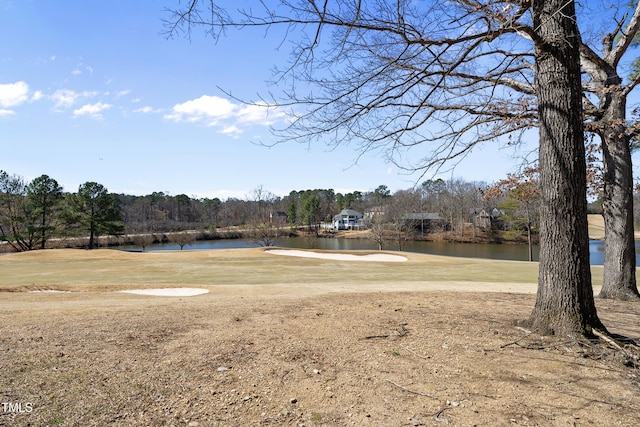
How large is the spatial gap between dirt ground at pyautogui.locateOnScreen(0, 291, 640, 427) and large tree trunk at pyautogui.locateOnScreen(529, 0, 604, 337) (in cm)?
44

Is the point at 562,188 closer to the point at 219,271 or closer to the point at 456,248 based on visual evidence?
the point at 219,271

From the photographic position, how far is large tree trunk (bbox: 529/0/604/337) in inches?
156

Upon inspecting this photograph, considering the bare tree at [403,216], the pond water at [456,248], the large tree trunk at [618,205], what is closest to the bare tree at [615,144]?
the large tree trunk at [618,205]

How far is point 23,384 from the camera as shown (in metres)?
2.63

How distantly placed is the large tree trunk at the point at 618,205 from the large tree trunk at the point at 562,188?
405 centimetres

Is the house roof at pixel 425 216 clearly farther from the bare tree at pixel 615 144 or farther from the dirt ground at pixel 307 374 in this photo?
the dirt ground at pixel 307 374

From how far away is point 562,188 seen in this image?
3984 mm

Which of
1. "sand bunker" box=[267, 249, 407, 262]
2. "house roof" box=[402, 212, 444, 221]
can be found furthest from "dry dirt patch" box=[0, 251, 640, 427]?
"house roof" box=[402, 212, 444, 221]

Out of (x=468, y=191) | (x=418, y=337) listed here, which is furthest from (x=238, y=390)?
(x=468, y=191)

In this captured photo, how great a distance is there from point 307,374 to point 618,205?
7.72 m

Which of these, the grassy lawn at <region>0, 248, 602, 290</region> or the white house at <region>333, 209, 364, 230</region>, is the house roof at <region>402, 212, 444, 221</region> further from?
the grassy lawn at <region>0, 248, 602, 290</region>

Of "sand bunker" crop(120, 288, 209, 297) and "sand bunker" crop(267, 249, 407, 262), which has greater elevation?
"sand bunker" crop(120, 288, 209, 297)

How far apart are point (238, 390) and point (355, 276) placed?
1173 centimetres

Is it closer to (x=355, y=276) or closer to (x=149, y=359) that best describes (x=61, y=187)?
(x=355, y=276)
